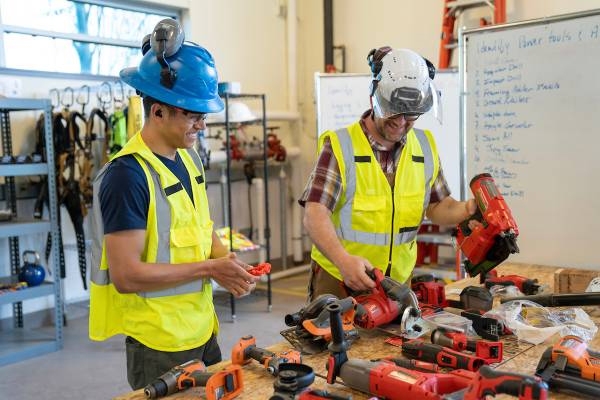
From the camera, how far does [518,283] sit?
212cm

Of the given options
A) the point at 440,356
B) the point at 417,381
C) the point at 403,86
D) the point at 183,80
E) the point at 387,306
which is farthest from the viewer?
the point at 403,86

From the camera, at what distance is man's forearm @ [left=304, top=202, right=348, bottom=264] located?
1.90m

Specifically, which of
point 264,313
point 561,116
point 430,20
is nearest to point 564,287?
point 561,116

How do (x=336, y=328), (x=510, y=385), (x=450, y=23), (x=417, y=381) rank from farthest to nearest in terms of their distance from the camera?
(x=450, y=23) → (x=336, y=328) → (x=417, y=381) → (x=510, y=385)

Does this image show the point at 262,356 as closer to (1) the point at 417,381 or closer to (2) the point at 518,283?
(1) the point at 417,381

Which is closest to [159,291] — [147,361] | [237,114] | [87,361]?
[147,361]

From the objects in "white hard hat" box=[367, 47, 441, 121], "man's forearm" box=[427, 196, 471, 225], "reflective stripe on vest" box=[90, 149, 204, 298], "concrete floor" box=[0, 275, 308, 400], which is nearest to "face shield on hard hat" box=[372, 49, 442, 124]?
"white hard hat" box=[367, 47, 441, 121]

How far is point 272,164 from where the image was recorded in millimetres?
6457

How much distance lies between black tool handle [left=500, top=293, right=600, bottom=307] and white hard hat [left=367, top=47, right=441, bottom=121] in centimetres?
71

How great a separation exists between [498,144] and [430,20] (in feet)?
10.4

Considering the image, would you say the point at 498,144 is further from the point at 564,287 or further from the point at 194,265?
the point at 194,265

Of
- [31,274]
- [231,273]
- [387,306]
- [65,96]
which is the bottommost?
[31,274]

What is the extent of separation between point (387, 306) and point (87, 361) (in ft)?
9.33

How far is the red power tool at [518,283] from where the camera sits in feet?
6.84
